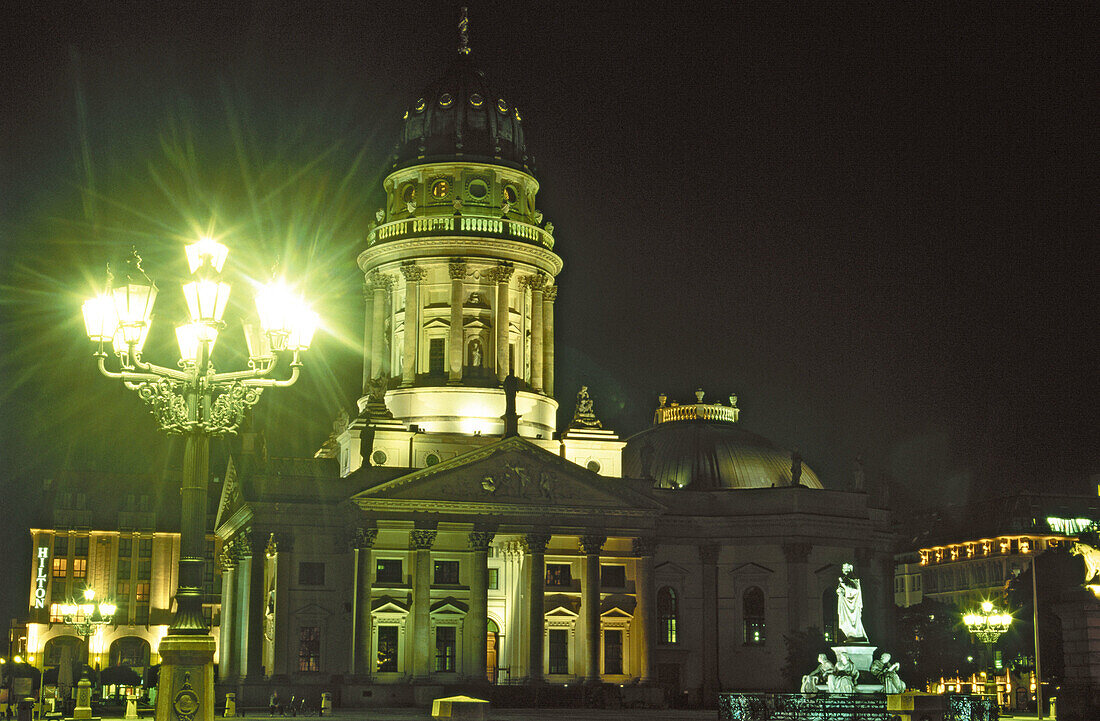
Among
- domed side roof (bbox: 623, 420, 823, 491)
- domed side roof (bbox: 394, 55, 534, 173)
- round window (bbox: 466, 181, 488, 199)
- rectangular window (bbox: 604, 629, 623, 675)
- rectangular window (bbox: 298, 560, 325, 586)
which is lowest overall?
rectangular window (bbox: 604, 629, 623, 675)

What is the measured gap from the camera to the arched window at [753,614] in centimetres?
7469

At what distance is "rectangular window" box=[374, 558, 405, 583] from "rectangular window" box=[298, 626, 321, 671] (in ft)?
13.0

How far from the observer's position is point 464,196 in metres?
79.6

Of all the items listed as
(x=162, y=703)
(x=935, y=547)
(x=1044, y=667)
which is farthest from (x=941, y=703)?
(x=935, y=547)

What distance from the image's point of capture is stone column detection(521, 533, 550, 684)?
6706 cm

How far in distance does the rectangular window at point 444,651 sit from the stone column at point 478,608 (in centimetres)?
124

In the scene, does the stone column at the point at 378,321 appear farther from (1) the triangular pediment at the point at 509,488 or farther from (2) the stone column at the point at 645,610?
(2) the stone column at the point at 645,610

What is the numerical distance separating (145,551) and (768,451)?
162ft

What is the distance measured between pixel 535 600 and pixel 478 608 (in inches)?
107

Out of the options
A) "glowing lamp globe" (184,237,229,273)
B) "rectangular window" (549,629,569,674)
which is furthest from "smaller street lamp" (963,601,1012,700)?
"glowing lamp globe" (184,237,229,273)

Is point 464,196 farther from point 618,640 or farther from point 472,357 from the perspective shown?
point 618,640

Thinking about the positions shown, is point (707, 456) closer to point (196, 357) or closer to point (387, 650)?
point (387, 650)

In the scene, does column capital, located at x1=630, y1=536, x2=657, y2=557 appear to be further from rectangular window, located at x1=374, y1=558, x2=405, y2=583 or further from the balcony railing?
the balcony railing

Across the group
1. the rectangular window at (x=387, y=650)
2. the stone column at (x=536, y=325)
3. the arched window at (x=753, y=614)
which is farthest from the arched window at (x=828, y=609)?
the rectangular window at (x=387, y=650)
